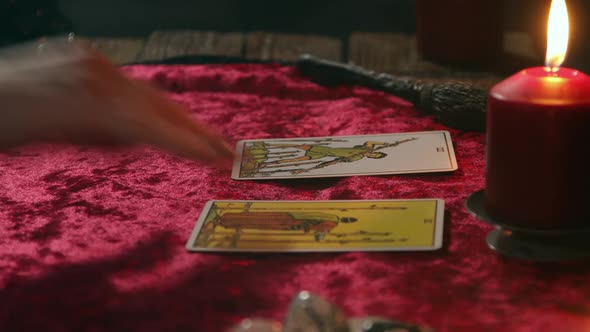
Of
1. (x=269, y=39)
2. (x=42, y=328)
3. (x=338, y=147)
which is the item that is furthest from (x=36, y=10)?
(x=42, y=328)

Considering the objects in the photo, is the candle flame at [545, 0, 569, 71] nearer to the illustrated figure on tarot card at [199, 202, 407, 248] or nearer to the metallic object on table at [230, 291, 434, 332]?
the illustrated figure on tarot card at [199, 202, 407, 248]

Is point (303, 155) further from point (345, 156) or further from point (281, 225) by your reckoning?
point (281, 225)

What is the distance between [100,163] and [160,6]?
1.96 metres

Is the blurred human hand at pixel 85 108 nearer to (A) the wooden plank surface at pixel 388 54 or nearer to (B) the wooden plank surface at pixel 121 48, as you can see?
(A) the wooden plank surface at pixel 388 54

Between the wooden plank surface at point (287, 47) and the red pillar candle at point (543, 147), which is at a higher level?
the red pillar candle at point (543, 147)

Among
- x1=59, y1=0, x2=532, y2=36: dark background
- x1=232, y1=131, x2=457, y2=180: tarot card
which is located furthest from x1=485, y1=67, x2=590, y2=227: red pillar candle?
x1=59, y1=0, x2=532, y2=36: dark background

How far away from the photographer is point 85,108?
0.71 meters

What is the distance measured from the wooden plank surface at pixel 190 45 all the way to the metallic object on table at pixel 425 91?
0.50 m

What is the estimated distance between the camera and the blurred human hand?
2.29 ft

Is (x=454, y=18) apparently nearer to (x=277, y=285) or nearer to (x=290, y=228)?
(x=290, y=228)

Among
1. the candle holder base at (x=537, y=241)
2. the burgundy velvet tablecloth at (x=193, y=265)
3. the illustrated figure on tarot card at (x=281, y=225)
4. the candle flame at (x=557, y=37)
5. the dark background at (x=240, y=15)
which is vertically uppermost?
the candle flame at (x=557, y=37)

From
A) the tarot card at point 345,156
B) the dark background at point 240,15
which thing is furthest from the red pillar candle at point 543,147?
the dark background at point 240,15

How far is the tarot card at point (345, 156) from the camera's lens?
937 mm

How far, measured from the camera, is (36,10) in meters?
1.83
